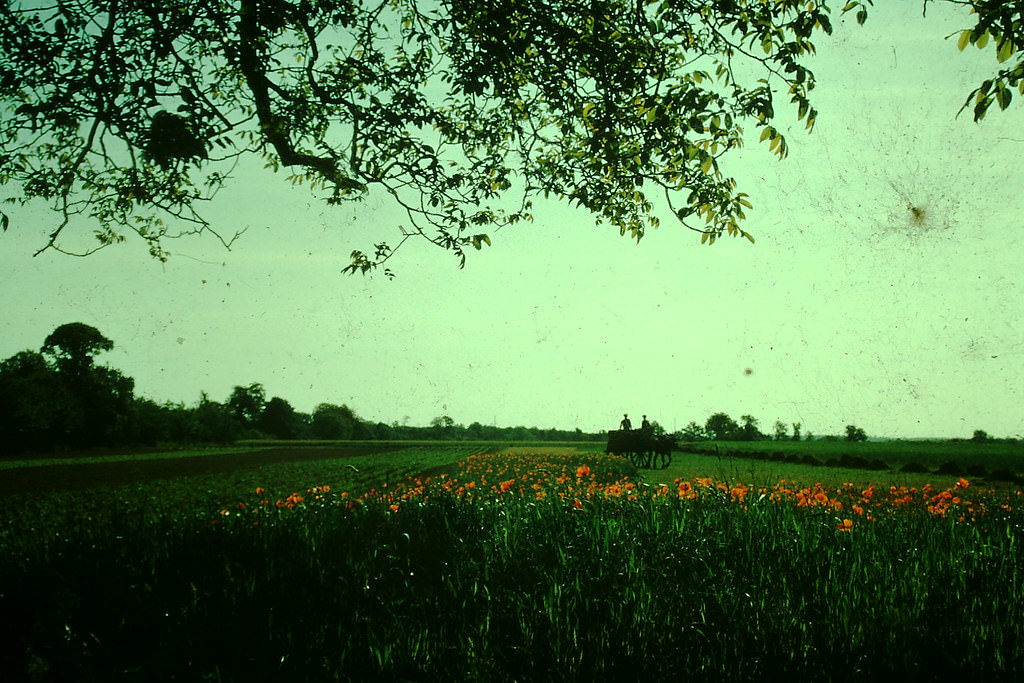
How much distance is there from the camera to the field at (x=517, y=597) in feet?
10.3

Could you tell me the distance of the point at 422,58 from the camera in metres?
8.40

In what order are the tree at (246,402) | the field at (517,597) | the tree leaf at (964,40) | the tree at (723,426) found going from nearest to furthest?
the field at (517,597) < the tree leaf at (964,40) < the tree at (723,426) < the tree at (246,402)

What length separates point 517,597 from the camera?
3730 mm

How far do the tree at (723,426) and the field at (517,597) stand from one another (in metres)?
59.8

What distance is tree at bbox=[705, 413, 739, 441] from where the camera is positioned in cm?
6619

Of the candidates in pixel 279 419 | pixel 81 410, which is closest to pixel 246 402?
pixel 279 419

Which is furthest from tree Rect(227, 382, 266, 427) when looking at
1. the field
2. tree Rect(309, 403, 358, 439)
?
the field

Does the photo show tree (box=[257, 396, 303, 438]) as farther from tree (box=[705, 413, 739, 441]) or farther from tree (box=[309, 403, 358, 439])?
tree (box=[705, 413, 739, 441])

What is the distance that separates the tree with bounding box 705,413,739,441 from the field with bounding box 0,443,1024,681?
59765 mm

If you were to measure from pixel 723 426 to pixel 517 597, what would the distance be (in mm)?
73034

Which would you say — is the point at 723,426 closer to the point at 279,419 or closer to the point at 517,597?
the point at 279,419

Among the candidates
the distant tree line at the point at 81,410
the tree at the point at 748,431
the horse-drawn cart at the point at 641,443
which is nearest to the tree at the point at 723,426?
the tree at the point at 748,431

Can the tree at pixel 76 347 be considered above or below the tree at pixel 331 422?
above

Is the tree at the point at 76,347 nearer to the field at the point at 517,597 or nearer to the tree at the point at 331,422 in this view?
the field at the point at 517,597
